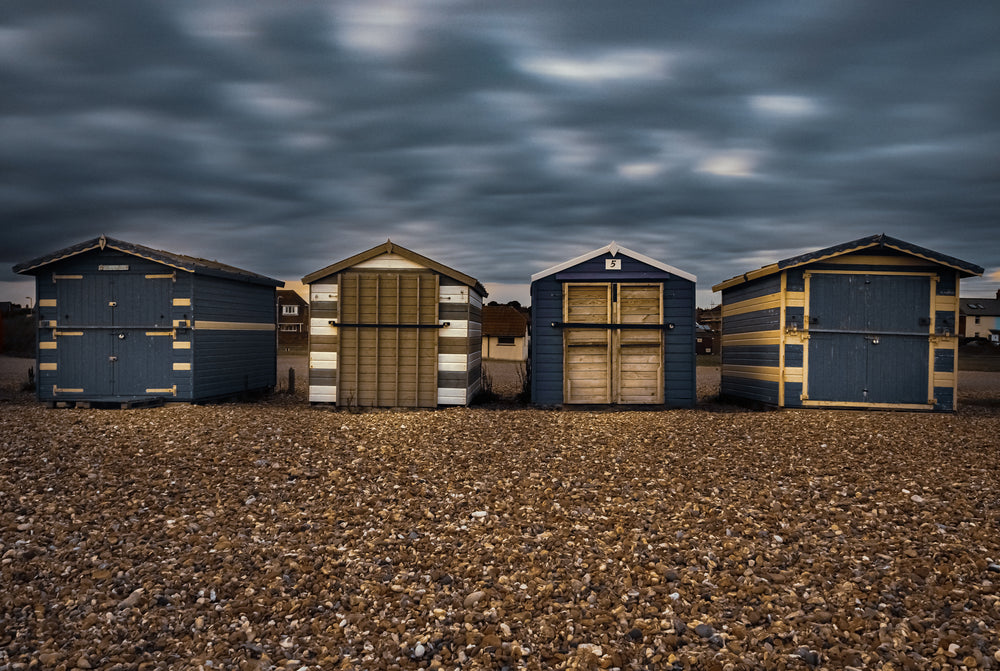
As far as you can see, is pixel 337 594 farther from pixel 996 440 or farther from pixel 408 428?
pixel 996 440

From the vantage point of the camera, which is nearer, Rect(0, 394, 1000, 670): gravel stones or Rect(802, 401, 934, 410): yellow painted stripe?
Rect(0, 394, 1000, 670): gravel stones

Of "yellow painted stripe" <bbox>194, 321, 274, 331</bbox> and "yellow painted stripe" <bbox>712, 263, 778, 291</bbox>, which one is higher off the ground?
"yellow painted stripe" <bbox>712, 263, 778, 291</bbox>

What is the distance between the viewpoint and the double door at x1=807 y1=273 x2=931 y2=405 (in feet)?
49.9

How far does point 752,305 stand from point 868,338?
284 centimetres

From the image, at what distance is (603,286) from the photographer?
15609 mm

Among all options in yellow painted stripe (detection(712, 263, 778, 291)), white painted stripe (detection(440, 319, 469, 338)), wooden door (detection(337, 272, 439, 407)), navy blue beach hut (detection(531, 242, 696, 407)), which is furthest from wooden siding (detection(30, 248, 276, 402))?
yellow painted stripe (detection(712, 263, 778, 291))

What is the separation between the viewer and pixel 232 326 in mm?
17375

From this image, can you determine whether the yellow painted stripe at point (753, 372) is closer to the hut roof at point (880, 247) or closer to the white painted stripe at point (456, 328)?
the hut roof at point (880, 247)

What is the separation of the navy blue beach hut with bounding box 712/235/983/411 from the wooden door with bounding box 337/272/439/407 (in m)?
8.25

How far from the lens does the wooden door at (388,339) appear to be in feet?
50.3

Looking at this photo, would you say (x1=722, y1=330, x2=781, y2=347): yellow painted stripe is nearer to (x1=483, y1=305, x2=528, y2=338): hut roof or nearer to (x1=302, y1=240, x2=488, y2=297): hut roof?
(x1=302, y1=240, x2=488, y2=297): hut roof

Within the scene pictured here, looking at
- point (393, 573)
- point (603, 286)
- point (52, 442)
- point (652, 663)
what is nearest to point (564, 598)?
point (652, 663)

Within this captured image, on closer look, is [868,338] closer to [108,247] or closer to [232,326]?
[232,326]

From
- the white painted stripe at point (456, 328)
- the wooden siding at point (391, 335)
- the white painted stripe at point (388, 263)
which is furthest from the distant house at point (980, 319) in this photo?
the white painted stripe at point (388, 263)
